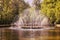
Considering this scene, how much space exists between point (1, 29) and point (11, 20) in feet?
1.58

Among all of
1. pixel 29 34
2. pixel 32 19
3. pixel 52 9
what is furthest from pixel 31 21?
pixel 52 9

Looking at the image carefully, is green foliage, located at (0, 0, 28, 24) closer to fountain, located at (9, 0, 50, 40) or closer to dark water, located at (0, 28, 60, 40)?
fountain, located at (9, 0, 50, 40)

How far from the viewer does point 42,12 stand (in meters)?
6.62

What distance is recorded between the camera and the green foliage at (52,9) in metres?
6.66

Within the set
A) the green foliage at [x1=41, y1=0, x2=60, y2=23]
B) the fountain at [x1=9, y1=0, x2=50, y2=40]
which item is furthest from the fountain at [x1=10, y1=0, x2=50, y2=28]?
the green foliage at [x1=41, y1=0, x2=60, y2=23]

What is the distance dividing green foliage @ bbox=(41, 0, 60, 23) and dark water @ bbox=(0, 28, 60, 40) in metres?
0.44

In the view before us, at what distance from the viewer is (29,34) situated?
252 inches

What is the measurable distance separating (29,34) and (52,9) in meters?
1.25

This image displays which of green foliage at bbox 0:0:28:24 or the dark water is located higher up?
green foliage at bbox 0:0:28:24

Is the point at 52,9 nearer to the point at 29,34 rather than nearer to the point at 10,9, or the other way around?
the point at 29,34

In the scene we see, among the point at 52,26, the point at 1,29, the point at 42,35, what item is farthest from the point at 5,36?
the point at 52,26

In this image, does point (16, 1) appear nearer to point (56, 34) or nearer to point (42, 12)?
point (42, 12)

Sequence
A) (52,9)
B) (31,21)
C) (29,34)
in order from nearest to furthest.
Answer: (29,34) < (31,21) < (52,9)

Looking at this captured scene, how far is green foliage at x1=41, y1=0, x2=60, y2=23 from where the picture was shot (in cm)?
666
